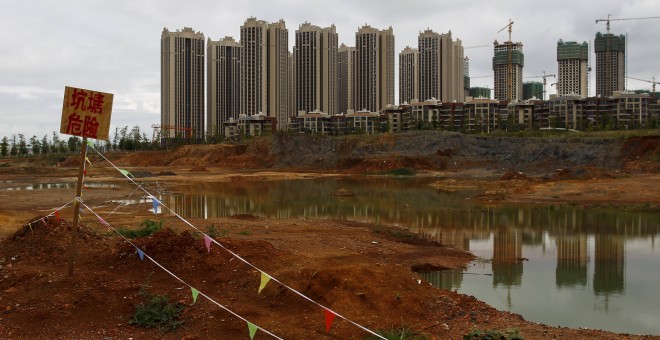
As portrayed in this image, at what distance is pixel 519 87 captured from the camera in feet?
472

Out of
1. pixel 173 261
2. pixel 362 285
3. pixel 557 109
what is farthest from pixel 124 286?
pixel 557 109

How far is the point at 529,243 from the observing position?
18234 mm

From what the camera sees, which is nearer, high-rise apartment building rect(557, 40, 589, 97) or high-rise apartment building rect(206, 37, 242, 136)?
high-rise apartment building rect(206, 37, 242, 136)

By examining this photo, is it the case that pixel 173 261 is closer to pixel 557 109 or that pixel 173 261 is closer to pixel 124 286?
pixel 124 286

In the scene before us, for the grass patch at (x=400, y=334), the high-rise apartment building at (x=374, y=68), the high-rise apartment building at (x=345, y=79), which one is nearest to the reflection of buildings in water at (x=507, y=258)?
the grass patch at (x=400, y=334)

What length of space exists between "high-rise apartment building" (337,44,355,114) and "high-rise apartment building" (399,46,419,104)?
41.1 ft

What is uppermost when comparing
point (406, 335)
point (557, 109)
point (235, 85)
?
point (235, 85)

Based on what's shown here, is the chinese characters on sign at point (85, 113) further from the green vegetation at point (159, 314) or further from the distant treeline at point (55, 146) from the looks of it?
the distant treeline at point (55, 146)

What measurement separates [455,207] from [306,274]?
19.4 meters

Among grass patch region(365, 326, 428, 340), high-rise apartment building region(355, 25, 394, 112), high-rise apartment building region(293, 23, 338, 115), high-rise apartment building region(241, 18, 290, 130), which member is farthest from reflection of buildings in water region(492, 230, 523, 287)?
high-rise apartment building region(355, 25, 394, 112)

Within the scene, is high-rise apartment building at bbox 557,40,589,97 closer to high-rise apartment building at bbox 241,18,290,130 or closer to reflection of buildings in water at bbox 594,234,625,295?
high-rise apartment building at bbox 241,18,290,130

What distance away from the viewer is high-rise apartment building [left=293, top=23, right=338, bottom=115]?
112312 mm

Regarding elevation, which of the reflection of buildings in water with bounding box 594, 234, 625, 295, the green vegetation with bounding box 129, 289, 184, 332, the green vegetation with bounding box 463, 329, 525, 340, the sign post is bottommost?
the reflection of buildings in water with bounding box 594, 234, 625, 295

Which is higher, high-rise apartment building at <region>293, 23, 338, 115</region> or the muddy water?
high-rise apartment building at <region>293, 23, 338, 115</region>
